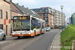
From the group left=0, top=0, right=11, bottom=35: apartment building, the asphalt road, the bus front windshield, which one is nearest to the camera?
the asphalt road

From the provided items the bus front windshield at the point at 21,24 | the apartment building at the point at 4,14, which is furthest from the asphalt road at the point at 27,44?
the apartment building at the point at 4,14

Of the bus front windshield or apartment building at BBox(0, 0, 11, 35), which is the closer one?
the bus front windshield

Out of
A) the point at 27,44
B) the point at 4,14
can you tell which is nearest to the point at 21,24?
the point at 27,44

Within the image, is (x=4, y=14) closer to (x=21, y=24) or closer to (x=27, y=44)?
(x=21, y=24)

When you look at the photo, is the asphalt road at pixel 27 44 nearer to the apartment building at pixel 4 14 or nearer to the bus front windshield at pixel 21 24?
the bus front windshield at pixel 21 24

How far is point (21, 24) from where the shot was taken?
55.8 ft

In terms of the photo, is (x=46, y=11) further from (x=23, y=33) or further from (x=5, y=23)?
(x=23, y=33)

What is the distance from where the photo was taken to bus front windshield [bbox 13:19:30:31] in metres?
16.8

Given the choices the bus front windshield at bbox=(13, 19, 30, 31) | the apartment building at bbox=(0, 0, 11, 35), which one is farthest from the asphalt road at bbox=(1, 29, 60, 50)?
the apartment building at bbox=(0, 0, 11, 35)

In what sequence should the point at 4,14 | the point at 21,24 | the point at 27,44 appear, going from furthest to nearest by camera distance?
1. the point at 4,14
2. the point at 21,24
3. the point at 27,44

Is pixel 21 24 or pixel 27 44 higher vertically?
pixel 21 24

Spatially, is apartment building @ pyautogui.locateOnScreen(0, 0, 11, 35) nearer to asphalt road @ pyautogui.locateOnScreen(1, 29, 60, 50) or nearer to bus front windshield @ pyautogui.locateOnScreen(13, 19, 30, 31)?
bus front windshield @ pyautogui.locateOnScreen(13, 19, 30, 31)

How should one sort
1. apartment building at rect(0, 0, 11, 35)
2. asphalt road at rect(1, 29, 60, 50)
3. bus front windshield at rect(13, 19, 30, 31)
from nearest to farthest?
asphalt road at rect(1, 29, 60, 50) < bus front windshield at rect(13, 19, 30, 31) < apartment building at rect(0, 0, 11, 35)

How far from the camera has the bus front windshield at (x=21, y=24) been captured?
663 inches
